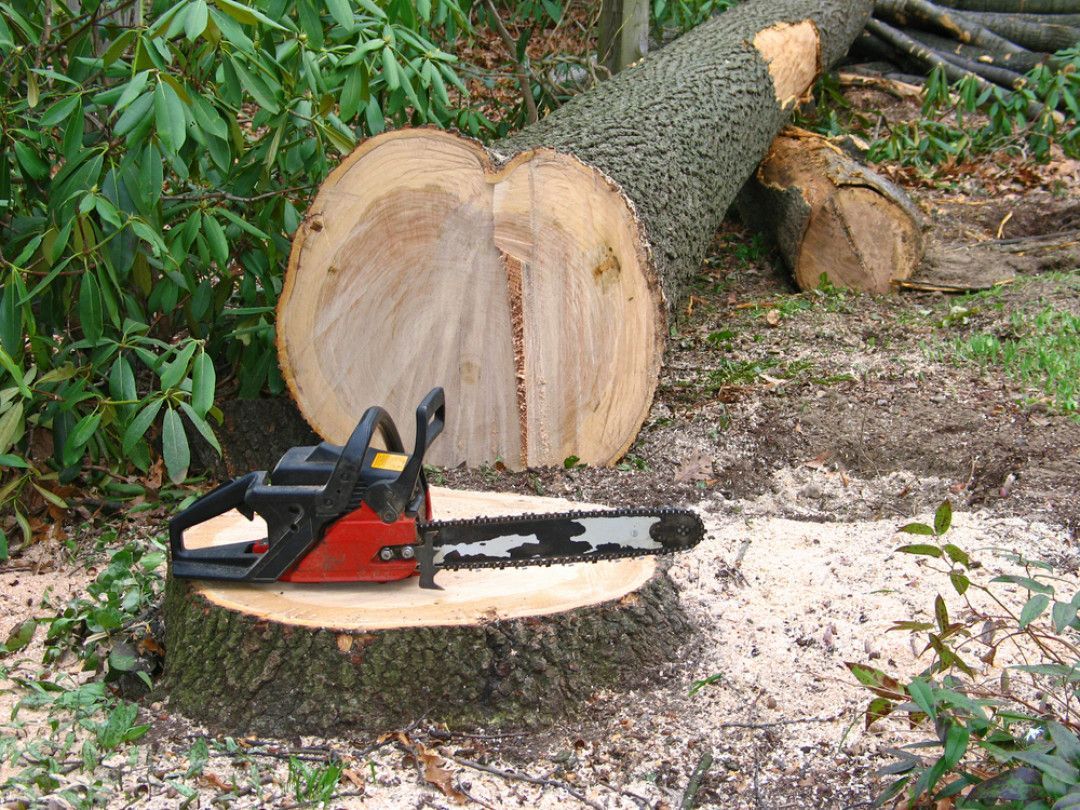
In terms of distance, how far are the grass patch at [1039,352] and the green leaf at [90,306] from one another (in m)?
3.42

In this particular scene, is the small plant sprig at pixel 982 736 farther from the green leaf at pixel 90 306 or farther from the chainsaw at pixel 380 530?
the green leaf at pixel 90 306

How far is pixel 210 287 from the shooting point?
3.95m

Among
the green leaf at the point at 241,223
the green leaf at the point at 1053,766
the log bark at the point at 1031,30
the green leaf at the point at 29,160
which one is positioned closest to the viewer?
the green leaf at the point at 1053,766

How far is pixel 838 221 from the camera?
5.98 metres

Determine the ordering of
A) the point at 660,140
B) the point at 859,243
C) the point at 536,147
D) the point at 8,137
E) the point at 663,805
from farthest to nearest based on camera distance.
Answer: the point at 859,243, the point at 660,140, the point at 536,147, the point at 8,137, the point at 663,805

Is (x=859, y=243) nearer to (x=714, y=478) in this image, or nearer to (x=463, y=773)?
(x=714, y=478)

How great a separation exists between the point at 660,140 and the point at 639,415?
130 cm

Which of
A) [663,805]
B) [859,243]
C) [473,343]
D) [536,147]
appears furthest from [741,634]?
[859,243]

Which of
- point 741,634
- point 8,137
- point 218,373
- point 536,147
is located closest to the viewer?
point 741,634

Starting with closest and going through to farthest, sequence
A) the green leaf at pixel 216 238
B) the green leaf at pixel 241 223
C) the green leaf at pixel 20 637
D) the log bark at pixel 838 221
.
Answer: the green leaf at pixel 20 637 < the green leaf at pixel 216 238 < the green leaf at pixel 241 223 < the log bark at pixel 838 221

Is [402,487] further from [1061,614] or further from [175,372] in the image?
[1061,614]

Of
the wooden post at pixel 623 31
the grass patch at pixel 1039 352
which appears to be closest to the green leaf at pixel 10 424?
the grass patch at pixel 1039 352

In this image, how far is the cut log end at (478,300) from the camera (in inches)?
151

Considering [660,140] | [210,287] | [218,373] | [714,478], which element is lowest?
[714,478]
